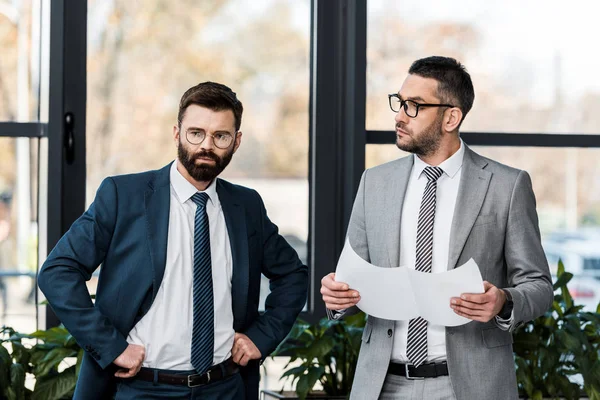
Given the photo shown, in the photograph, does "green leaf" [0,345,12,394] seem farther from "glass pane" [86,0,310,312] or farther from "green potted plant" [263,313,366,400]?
"green potted plant" [263,313,366,400]

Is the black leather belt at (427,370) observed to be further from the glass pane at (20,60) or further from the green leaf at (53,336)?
the glass pane at (20,60)

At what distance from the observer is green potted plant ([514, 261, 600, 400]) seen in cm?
Result: 325

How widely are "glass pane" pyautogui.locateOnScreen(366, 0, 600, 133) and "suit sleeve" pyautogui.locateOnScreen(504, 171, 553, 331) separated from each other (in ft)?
4.77

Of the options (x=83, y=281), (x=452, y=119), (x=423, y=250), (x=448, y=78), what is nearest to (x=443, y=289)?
(x=423, y=250)

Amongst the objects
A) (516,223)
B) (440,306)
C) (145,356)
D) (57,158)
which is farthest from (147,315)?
(57,158)

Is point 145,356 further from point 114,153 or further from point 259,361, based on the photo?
point 114,153

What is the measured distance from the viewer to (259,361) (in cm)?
250

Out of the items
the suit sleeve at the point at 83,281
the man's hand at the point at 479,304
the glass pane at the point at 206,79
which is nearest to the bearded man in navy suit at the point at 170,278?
the suit sleeve at the point at 83,281

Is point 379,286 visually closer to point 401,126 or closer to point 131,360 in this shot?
point 401,126

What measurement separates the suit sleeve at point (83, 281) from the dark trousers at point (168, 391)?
0.10 m

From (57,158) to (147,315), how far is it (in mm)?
1428

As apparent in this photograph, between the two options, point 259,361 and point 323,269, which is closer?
point 259,361

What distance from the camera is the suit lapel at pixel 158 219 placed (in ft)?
7.43

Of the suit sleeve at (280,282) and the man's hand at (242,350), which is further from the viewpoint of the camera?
the suit sleeve at (280,282)
